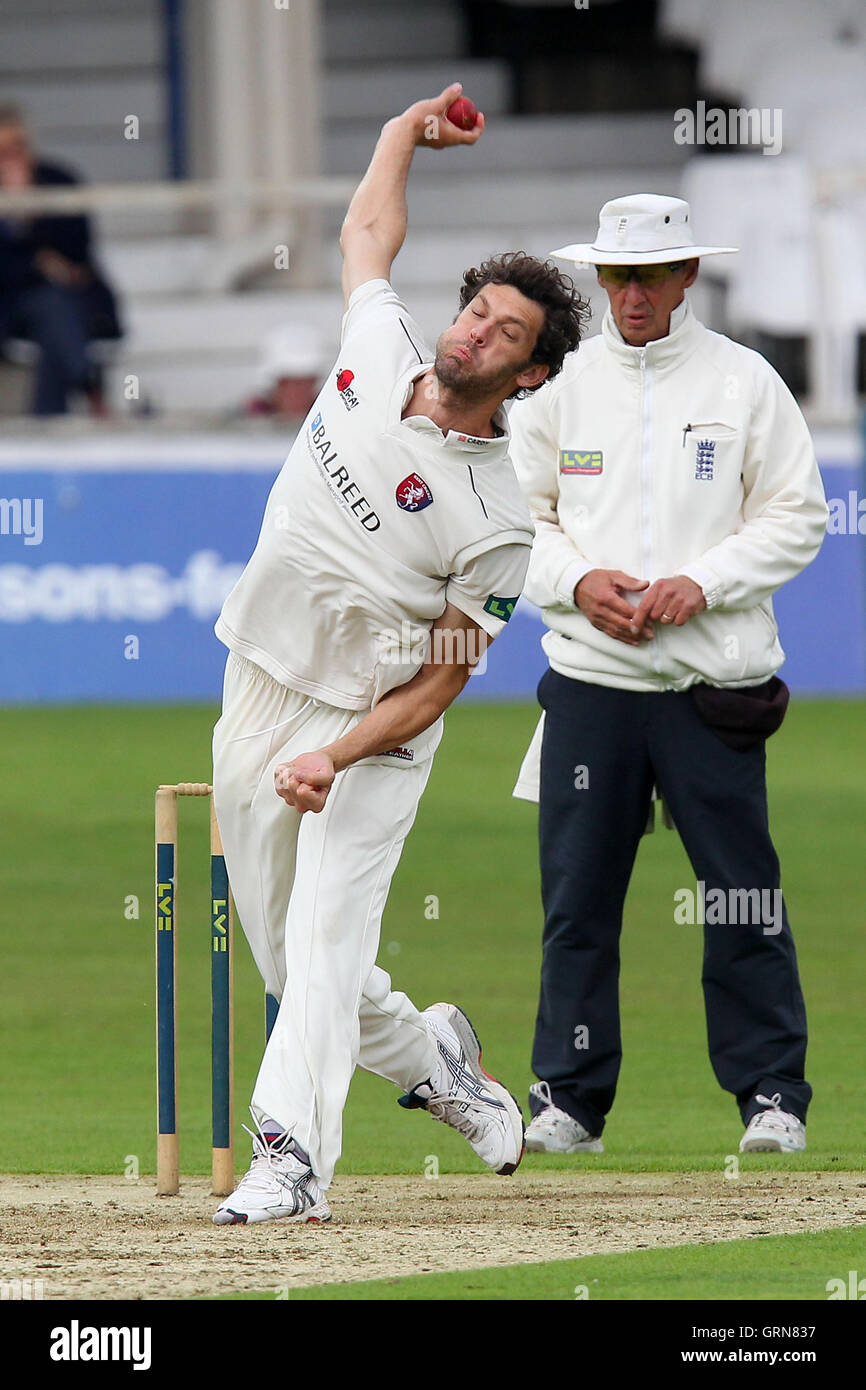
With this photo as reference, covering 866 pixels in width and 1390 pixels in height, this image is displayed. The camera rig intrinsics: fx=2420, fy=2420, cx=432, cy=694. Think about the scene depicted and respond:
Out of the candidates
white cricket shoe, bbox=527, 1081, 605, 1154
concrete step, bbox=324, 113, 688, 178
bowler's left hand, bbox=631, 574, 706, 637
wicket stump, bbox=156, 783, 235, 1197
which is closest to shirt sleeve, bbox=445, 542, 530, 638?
wicket stump, bbox=156, 783, 235, 1197

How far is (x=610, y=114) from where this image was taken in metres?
22.4

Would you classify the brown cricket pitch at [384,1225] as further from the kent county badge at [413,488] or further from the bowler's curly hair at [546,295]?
the bowler's curly hair at [546,295]

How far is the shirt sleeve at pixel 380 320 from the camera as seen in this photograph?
5137mm

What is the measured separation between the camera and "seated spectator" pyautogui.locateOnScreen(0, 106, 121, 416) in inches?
639

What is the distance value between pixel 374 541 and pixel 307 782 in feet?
1.78

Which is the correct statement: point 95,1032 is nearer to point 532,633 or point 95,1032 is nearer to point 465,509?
point 465,509

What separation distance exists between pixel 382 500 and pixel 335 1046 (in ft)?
3.69

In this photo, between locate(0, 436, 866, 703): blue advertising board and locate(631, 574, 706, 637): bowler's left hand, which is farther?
locate(0, 436, 866, 703): blue advertising board

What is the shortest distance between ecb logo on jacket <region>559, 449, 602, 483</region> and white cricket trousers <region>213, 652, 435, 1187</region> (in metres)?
1.11

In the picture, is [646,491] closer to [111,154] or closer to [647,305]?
[647,305]

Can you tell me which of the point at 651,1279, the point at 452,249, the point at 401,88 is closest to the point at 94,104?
the point at 401,88

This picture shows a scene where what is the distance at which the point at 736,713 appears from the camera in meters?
5.88

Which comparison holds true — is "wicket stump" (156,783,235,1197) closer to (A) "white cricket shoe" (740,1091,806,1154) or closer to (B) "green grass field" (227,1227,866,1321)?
(B) "green grass field" (227,1227,866,1321)

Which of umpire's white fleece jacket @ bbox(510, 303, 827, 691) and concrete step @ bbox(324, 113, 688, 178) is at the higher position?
concrete step @ bbox(324, 113, 688, 178)
